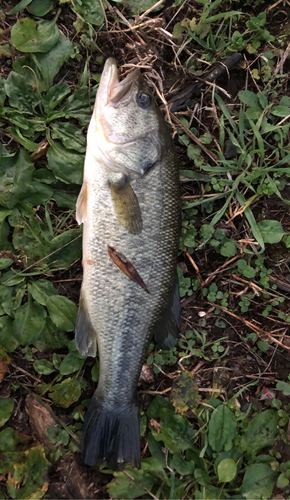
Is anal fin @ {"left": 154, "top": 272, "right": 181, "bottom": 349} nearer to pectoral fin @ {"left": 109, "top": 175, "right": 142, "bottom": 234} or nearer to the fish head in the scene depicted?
pectoral fin @ {"left": 109, "top": 175, "right": 142, "bottom": 234}

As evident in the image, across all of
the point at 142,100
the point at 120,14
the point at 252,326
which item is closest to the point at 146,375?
the point at 252,326

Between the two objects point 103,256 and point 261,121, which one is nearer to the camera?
point 103,256

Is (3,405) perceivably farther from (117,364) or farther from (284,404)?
(284,404)

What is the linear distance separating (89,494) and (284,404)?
1.75m

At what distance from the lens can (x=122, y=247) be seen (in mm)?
2283

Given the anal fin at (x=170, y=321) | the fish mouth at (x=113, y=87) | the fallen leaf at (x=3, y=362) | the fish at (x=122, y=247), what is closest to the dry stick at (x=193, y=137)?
the fish at (x=122, y=247)

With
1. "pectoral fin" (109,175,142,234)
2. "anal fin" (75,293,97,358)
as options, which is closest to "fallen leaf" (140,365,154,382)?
"anal fin" (75,293,97,358)

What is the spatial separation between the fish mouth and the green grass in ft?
1.23

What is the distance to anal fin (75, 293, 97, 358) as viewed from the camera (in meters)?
2.45

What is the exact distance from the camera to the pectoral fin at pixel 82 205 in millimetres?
2439

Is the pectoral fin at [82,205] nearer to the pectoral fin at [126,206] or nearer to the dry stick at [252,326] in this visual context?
the pectoral fin at [126,206]

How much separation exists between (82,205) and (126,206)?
0.41 metres

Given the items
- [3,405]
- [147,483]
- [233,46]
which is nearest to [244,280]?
[147,483]

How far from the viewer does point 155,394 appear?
9.05ft
